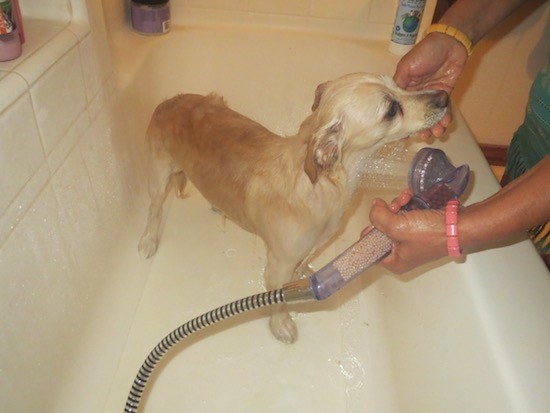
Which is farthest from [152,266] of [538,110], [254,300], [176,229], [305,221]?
[538,110]

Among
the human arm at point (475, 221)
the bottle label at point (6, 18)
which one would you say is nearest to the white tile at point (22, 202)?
the bottle label at point (6, 18)

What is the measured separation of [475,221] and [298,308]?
1019mm

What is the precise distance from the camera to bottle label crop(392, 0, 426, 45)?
2.10m

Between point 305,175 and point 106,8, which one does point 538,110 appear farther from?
point 106,8

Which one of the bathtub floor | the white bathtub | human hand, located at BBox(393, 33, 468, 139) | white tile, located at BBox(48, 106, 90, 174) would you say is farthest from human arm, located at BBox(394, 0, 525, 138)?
white tile, located at BBox(48, 106, 90, 174)

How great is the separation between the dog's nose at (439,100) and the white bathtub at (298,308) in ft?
0.65

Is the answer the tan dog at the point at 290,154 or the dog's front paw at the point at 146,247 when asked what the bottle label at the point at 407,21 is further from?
the dog's front paw at the point at 146,247

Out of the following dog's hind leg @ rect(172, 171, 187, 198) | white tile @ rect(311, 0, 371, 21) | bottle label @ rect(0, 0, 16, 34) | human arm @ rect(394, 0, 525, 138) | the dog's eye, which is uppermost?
bottle label @ rect(0, 0, 16, 34)

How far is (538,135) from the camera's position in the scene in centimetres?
142

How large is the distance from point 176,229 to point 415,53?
4.31 ft

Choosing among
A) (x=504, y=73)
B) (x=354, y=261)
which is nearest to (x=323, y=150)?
(x=354, y=261)

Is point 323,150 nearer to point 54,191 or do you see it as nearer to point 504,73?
point 54,191

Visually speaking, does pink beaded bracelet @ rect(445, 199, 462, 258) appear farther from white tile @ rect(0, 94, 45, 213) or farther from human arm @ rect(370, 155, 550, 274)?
white tile @ rect(0, 94, 45, 213)

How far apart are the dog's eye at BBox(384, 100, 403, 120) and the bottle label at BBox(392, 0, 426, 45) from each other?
0.98 metres
